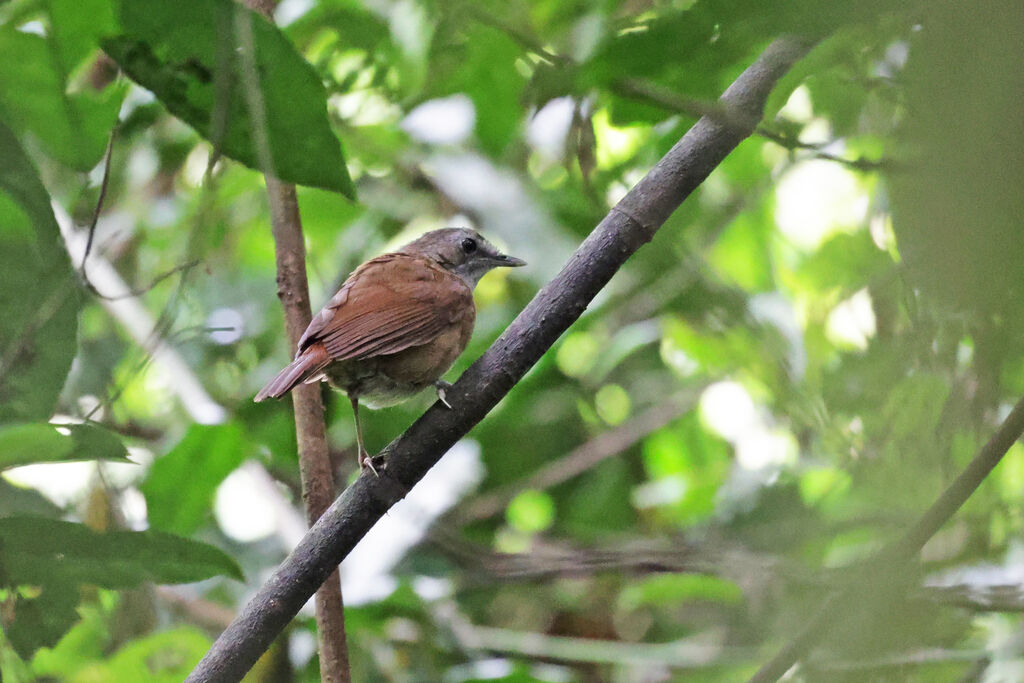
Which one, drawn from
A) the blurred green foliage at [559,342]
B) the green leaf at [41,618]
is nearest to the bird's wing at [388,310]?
the blurred green foliage at [559,342]

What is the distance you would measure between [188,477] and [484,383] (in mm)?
1234

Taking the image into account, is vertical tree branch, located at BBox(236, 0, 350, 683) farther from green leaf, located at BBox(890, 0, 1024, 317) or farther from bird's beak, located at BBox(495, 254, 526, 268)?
green leaf, located at BBox(890, 0, 1024, 317)

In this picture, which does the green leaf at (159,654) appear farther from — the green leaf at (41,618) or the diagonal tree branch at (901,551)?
the diagonal tree branch at (901,551)

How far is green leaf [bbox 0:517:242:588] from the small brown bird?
72 centimetres

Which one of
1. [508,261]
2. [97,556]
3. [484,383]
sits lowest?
[97,556]

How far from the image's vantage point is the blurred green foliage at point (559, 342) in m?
0.84

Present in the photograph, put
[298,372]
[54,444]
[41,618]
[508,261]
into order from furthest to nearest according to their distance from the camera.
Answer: [508,261] → [298,372] → [41,618] → [54,444]

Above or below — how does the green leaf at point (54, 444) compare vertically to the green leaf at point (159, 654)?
below

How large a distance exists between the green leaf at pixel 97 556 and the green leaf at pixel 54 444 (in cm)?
12

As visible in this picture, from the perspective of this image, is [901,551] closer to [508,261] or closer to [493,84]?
[493,84]

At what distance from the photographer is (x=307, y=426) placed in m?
2.51

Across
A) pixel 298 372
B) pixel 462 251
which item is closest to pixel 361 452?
pixel 298 372

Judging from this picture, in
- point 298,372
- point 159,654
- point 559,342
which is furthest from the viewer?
point 559,342

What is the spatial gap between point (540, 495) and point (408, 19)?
2481 mm
